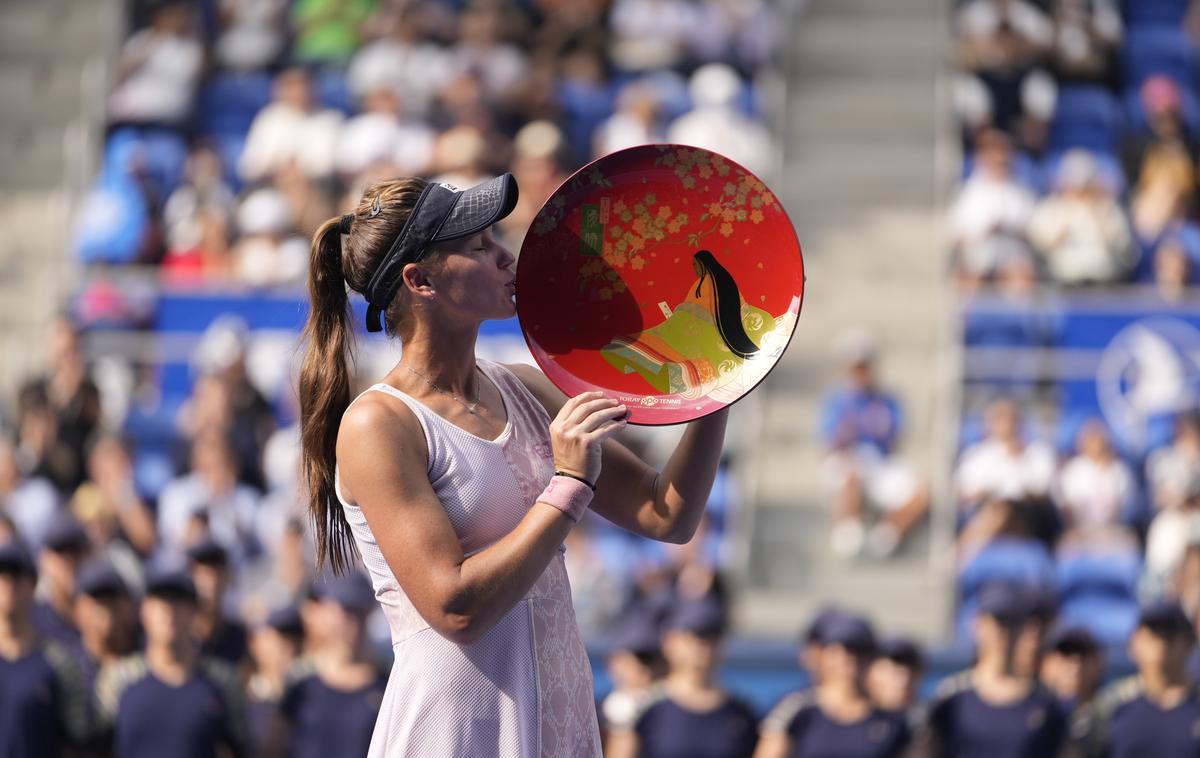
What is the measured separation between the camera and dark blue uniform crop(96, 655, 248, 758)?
216 inches

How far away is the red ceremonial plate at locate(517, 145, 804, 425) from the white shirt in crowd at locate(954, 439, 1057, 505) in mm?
6549

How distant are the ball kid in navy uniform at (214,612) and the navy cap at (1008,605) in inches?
101

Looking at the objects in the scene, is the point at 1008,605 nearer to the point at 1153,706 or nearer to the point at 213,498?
the point at 1153,706

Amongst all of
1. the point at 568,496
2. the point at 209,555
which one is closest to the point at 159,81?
the point at 209,555

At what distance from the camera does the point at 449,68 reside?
12164mm

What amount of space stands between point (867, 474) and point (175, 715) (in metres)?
4.92

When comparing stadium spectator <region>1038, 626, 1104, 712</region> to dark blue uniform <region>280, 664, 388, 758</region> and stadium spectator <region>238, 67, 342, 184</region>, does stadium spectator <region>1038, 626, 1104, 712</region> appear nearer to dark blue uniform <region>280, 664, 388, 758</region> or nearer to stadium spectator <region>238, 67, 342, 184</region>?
dark blue uniform <region>280, 664, 388, 758</region>

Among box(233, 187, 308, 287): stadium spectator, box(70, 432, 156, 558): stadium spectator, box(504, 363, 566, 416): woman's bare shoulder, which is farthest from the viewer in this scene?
box(233, 187, 308, 287): stadium spectator

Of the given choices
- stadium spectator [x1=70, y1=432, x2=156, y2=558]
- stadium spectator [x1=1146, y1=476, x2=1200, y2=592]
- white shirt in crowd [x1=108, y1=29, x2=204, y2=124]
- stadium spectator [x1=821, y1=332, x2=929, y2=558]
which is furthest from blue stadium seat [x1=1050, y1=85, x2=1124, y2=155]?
stadium spectator [x1=70, y1=432, x2=156, y2=558]

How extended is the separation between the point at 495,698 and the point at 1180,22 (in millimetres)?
10945

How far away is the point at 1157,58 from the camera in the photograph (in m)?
11.9

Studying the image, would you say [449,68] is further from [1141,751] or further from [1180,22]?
[1141,751]

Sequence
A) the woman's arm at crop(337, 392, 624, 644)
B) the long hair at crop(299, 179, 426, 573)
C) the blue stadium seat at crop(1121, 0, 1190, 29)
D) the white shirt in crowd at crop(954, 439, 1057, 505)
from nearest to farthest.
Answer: the woman's arm at crop(337, 392, 624, 644) < the long hair at crop(299, 179, 426, 573) < the white shirt in crowd at crop(954, 439, 1057, 505) < the blue stadium seat at crop(1121, 0, 1190, 29)

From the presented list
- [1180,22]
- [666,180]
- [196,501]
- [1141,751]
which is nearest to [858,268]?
[1180,22]
